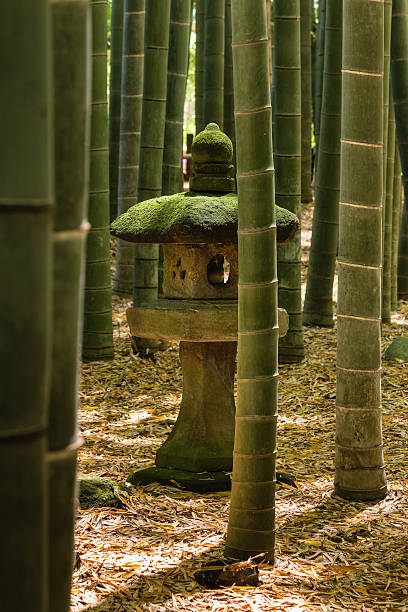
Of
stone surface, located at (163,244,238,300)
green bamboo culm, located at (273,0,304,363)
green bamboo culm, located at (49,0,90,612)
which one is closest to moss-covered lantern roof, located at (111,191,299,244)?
stone surface, located at (163,244,238,300)

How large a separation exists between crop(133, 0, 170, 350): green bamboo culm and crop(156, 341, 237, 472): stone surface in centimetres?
160

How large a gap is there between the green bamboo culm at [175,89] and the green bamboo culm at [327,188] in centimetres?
105

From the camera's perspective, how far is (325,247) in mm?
6891

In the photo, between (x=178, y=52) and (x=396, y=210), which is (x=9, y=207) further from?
(x=396, y=210)

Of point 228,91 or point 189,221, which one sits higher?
point 228,91

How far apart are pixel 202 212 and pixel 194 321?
1.53ft

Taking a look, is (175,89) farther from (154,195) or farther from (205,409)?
(205,409)

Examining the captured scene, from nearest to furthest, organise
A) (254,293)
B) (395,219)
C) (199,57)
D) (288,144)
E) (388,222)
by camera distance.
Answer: (254,293) → (288,144) → (388,222) → (395,219) → (199,57)

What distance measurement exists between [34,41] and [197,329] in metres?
2.55

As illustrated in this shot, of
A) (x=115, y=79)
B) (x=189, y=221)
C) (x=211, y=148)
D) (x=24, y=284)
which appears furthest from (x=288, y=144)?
(x=24, y=284)

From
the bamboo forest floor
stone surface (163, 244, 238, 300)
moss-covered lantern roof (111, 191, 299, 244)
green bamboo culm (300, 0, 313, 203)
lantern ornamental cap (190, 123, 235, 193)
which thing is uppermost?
green bamboo culm (300, 0, 313, 203)

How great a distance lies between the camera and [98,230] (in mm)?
5848

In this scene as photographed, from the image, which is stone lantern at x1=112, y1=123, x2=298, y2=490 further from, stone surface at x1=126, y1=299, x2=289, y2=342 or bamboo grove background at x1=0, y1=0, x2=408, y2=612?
bamboo grove background at x1=0, y1=0, x2=408, y2=612

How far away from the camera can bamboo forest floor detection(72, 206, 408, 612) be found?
246cm
